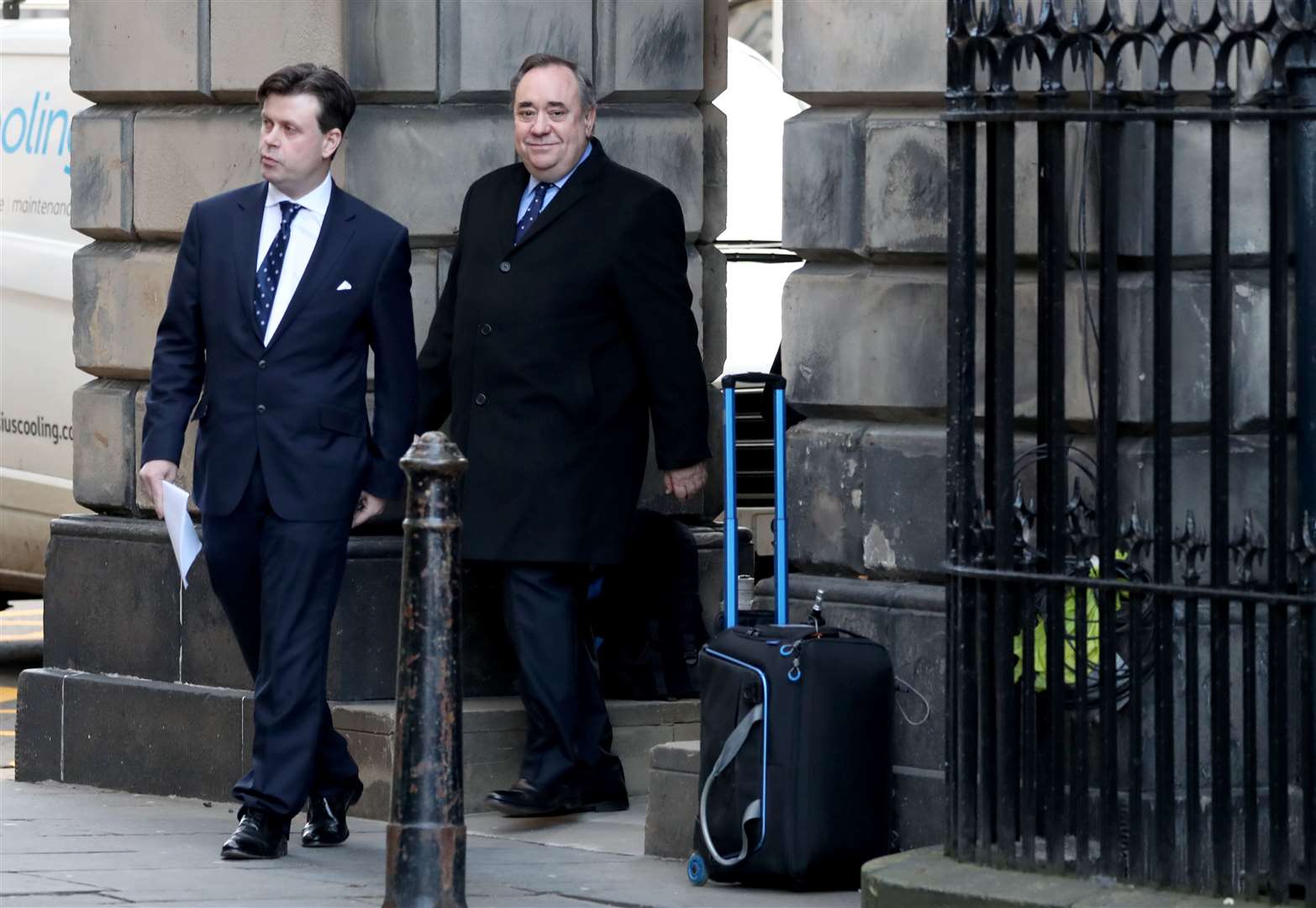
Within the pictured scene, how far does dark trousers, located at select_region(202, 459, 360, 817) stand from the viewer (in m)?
6.70

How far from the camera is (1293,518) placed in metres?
5.53

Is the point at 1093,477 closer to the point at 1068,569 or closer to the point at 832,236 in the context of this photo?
the point at 1068,569

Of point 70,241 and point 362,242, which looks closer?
point 362,242

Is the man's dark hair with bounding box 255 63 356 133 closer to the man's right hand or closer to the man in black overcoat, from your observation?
the man in black overcoat

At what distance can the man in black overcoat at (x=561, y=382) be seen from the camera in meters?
7.33

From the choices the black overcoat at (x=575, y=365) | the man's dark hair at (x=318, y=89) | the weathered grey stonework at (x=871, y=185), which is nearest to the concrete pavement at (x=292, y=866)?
the black overcoat at (x=575, y=365)

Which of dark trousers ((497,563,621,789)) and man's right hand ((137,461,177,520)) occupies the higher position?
man's right hand ((137,461,177,520))

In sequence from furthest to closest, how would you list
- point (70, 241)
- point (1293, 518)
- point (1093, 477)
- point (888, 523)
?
point (70, 241) < point (888, 523) < point (1093, 477) < point (1293, 518)

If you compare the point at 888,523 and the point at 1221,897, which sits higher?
the point at 888,523

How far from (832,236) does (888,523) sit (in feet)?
2.23

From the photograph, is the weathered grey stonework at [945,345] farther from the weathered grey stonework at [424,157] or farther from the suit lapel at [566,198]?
the weathered grey stonework at [424,157]

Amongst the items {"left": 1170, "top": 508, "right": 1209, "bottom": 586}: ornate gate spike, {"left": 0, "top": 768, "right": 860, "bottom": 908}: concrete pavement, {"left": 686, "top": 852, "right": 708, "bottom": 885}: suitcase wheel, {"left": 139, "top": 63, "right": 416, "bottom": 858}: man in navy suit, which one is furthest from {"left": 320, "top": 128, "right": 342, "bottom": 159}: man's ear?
{"left": 1170, "top": 508, "right": 1209, "bottom": 586}: ornate gate spike

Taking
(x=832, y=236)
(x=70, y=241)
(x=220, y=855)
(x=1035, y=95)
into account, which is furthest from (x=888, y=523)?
(x=70, y=241)

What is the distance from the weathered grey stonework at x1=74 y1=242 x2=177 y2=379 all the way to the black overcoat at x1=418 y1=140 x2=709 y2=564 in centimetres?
114
